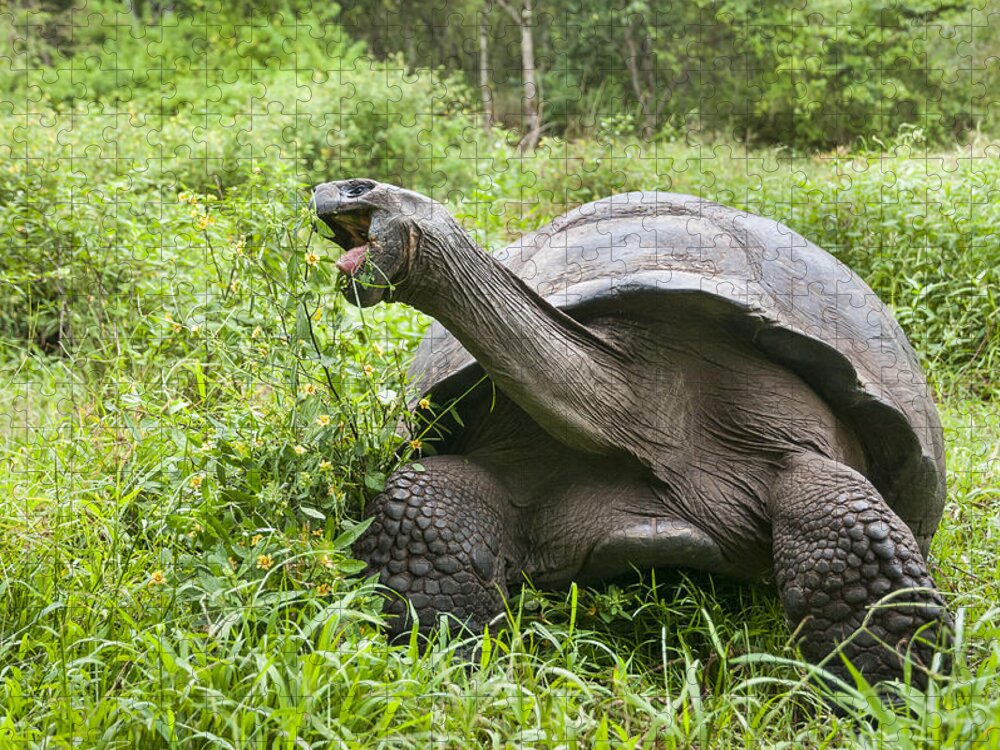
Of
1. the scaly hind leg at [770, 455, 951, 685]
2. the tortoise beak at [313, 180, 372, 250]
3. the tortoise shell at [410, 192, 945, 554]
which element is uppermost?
the tortoise beak at [313, 180, 372, 250]

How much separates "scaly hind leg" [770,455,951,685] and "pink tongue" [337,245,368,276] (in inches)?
49.2

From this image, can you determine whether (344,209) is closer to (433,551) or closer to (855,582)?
(433,551)

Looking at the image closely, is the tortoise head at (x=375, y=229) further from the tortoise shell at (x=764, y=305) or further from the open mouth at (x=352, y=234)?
the tortoise shell at (x=764, y=305)

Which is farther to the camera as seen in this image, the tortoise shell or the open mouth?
the tortoise shell

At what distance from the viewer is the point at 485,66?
45.4 ft

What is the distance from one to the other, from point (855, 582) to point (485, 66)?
12328mm

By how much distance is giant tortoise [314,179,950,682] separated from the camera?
2.44 meters

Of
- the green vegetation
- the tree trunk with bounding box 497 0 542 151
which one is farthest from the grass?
the tree trunk with bounding box 497 0 542 151

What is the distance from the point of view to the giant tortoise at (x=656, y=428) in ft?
8.02

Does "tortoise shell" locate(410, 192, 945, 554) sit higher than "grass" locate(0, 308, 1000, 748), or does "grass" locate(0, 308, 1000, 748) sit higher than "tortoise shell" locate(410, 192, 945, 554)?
"tortoise shell" locate(410, 192, 945, 554)

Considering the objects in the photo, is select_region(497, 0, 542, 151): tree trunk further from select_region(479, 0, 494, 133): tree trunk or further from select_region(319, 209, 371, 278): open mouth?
select_region(319, 209, 371, 278): open mouth

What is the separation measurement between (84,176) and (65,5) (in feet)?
41.7

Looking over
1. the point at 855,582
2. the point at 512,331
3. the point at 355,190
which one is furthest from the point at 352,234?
the point at 855,582

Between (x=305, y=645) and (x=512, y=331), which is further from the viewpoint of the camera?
(x=512, y=331)
